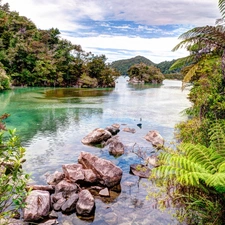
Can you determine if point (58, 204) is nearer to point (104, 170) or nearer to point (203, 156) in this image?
point (104, 170)

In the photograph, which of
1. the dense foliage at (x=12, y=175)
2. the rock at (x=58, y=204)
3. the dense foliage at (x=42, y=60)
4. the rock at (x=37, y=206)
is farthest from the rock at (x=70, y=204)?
the dense foliage at (x=42, y=60)

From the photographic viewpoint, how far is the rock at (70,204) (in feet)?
21.3

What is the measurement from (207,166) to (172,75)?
128 meters

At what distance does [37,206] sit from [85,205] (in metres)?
1.24

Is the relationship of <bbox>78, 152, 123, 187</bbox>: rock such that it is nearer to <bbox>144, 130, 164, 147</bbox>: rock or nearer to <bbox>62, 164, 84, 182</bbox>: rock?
<bbox>62, 164, 84, 182</bbox>: rock

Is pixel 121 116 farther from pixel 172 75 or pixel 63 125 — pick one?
pixel 172 75

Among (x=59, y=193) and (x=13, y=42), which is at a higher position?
(x=13, y=42)

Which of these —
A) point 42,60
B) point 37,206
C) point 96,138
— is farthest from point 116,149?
point 42,60

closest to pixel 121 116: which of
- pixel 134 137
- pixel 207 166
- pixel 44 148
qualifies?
pixel 134 137

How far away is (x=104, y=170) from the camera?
331 inches

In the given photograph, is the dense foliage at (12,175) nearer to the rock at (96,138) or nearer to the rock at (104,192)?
the rock at (104,192)

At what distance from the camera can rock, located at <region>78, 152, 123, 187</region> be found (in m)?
8.14

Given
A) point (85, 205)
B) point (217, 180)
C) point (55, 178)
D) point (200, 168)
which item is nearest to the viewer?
point (217, 180)

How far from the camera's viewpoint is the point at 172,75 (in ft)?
416
